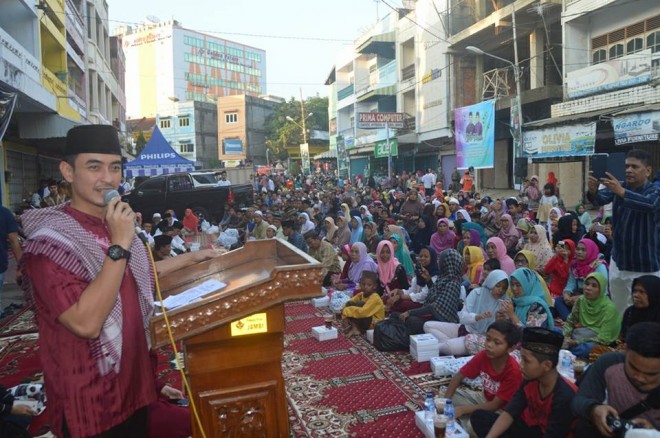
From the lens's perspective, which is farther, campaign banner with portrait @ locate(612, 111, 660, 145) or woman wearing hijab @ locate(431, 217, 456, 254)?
campaign banner with portrait @ locate(612, 111, 660, 145)

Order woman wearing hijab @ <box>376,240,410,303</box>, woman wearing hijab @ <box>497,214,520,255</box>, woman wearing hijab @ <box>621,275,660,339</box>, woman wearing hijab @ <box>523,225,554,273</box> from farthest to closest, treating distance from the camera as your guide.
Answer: woman wearing hijab @ <box>497,214,520,255</box> → woman wearing hijab @ <box>523,225,554,273</box> → woman wearing hijab @ <box>376,240,410,303</box> → woman wearing hijab @ <box>621,275,660,339</box>

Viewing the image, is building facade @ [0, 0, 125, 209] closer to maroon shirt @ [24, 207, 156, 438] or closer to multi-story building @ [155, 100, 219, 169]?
maroon shirt @ [24, 207, 156, 438]

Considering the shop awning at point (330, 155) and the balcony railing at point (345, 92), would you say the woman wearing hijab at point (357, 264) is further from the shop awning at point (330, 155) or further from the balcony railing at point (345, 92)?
the shop awning at point (330, 155)

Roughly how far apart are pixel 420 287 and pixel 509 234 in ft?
8.72

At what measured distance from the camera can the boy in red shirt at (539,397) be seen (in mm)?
2777

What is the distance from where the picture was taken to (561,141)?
42.2 ft

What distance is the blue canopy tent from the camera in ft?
47.3

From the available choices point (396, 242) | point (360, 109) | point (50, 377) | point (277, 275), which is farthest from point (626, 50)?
point (360, 109)

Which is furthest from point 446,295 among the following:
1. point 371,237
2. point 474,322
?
point 371,237

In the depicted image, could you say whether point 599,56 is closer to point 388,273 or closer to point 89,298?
point 388,273

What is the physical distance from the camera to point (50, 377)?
5.32ft

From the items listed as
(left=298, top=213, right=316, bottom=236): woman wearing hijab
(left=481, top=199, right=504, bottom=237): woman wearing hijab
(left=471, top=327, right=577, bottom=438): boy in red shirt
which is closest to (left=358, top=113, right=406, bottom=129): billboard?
(left=298, top=213, right=316, bottom=236): woman wearing hijab

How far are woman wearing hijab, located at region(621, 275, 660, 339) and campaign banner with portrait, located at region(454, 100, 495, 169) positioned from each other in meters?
12.8

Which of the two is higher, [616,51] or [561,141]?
[616,51]
